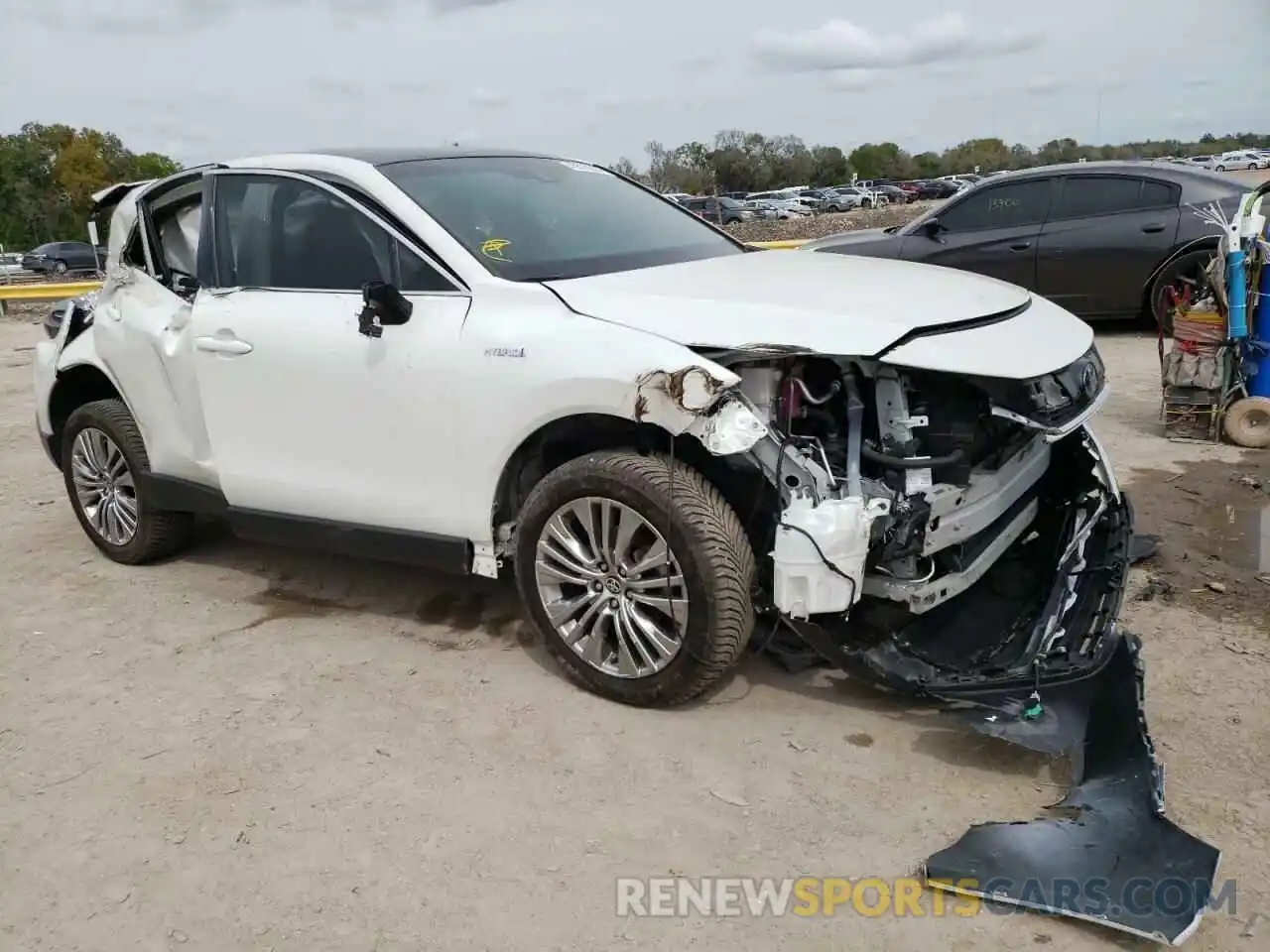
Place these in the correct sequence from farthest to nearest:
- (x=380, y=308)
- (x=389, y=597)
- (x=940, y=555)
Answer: (x=389, y=597) < (x=380, y=308) < (x=940, y=555)

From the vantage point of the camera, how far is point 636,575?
11.8 ft

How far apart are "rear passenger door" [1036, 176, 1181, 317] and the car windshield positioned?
595 centimetres

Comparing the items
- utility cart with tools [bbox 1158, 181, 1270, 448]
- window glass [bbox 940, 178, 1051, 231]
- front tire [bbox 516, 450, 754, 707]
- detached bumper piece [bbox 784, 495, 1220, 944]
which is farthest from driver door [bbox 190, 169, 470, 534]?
window glass [bbox 940, 178, 1051, 231]

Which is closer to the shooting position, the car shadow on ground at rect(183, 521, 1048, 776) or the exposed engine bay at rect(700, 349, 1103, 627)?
the exposed engine bay at rect(700, 349, 1103, 627)

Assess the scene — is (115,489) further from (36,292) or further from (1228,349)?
(36,292)

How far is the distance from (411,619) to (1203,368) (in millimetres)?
4914

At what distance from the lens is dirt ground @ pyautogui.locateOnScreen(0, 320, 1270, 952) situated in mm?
2779

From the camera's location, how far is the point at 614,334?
3479 mm

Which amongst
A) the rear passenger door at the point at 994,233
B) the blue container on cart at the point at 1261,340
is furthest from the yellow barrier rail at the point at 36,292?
the blue container on cart at the point at 1261,340

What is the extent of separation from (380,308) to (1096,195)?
26.6 feet

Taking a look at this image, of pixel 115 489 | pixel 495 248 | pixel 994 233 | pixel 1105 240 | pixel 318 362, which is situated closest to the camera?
pixel 495 248

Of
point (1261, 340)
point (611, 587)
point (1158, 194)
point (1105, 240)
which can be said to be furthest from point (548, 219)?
point (1158, 194)
